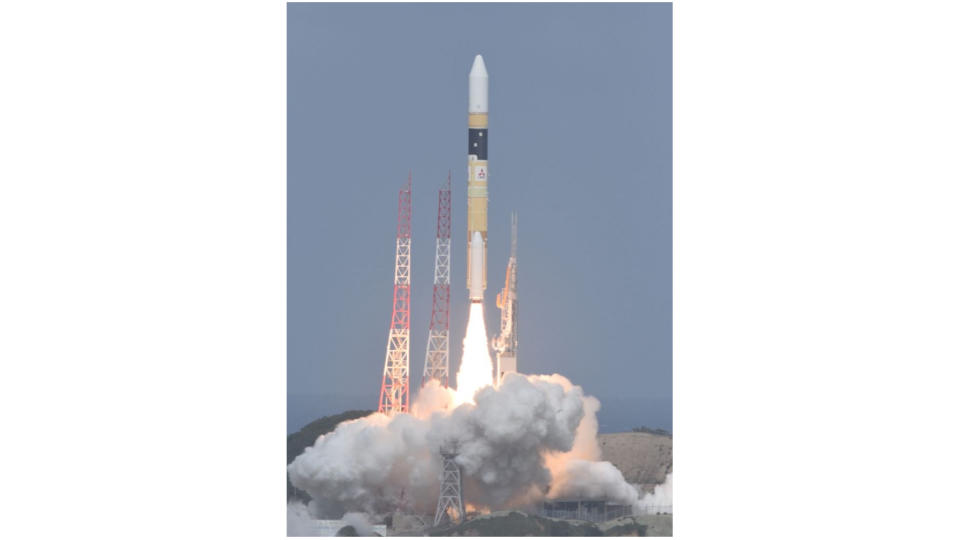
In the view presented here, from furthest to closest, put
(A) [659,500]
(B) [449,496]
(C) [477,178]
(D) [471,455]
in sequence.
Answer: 1. (A) [659,500]
2. (C) [477,178]
3. (B) [449,496]
4. (D) [471,455]

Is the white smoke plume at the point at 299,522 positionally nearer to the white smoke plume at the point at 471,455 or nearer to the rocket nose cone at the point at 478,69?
the white smoke plume at the point at 471,455

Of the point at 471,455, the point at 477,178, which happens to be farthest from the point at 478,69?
the point at 471,455

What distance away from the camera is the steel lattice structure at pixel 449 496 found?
38.8 metres

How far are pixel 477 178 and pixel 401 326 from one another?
140 inches

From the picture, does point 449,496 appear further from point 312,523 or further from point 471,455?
point 312,523

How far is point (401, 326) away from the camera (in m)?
41.4

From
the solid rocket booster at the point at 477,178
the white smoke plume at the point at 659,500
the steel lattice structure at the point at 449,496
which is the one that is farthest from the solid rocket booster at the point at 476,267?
the white smoke plume at the point at 659,500

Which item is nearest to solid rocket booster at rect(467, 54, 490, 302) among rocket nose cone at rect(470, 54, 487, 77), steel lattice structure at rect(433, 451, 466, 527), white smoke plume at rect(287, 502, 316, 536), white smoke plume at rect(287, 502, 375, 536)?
rocket nose cone at rect(470, 54, 487, 77)

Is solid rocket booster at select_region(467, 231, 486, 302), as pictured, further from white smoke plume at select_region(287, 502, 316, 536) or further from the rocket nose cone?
white smoke plume at select_region(287, 502, 316, 536)

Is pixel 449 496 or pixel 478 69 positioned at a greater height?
pixel 478 69

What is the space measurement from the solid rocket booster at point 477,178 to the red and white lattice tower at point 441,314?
588mm

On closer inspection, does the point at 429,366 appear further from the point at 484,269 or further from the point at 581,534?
the point at 581,534

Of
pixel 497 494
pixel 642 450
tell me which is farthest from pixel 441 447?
pixel 642 450

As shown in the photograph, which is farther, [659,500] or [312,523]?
[659,500]
